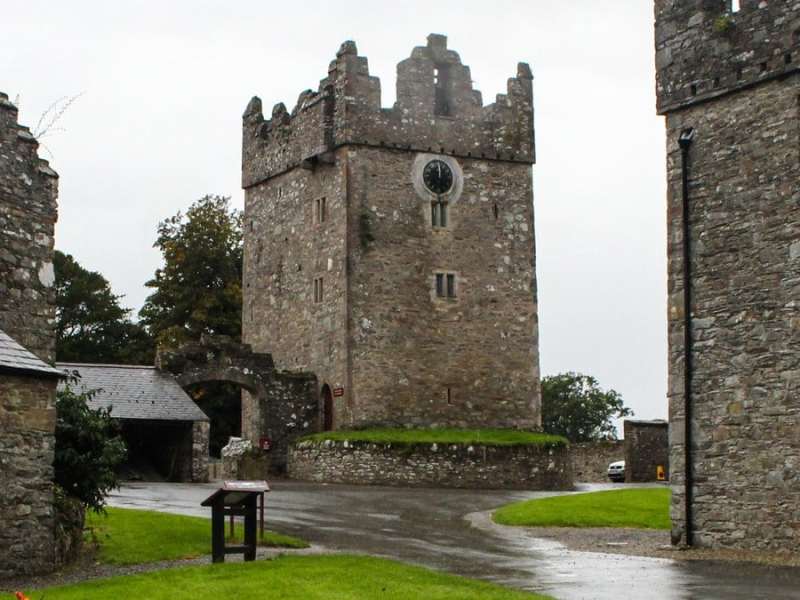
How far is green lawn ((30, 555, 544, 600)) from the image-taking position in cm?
1498

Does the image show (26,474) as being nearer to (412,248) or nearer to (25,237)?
(25,237)

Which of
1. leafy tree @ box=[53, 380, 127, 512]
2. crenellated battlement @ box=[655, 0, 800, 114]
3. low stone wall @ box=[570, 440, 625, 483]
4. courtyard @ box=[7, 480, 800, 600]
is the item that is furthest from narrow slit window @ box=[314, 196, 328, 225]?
leafy tree @ box=[53, 380, 127, 512]

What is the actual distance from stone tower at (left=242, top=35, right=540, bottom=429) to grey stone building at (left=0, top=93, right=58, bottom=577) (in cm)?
2229

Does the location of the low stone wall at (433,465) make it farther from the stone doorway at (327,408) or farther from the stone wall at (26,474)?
the stone wall at (26,474)

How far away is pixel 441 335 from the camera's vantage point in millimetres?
43500

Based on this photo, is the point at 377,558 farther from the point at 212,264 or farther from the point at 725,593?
the point at 212,264

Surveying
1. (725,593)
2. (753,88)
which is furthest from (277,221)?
(725,593)

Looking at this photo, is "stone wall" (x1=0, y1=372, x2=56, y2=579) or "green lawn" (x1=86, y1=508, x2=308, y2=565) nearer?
"stone wall" (x1=0, y1=372, x2=56, y2=579)

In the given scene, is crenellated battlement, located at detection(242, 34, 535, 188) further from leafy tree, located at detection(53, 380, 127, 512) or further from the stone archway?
leafy tree, located at detection(53, 380, 127, 512)

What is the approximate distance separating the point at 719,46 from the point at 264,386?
24.7 metres

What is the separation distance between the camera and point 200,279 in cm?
5869

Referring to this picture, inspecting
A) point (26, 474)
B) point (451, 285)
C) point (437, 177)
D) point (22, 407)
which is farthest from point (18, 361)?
point (437, 177)

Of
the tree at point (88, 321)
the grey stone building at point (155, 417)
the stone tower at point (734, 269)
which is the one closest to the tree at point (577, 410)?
the tree at point (88, 321)

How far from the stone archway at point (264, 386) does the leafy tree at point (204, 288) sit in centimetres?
1229
